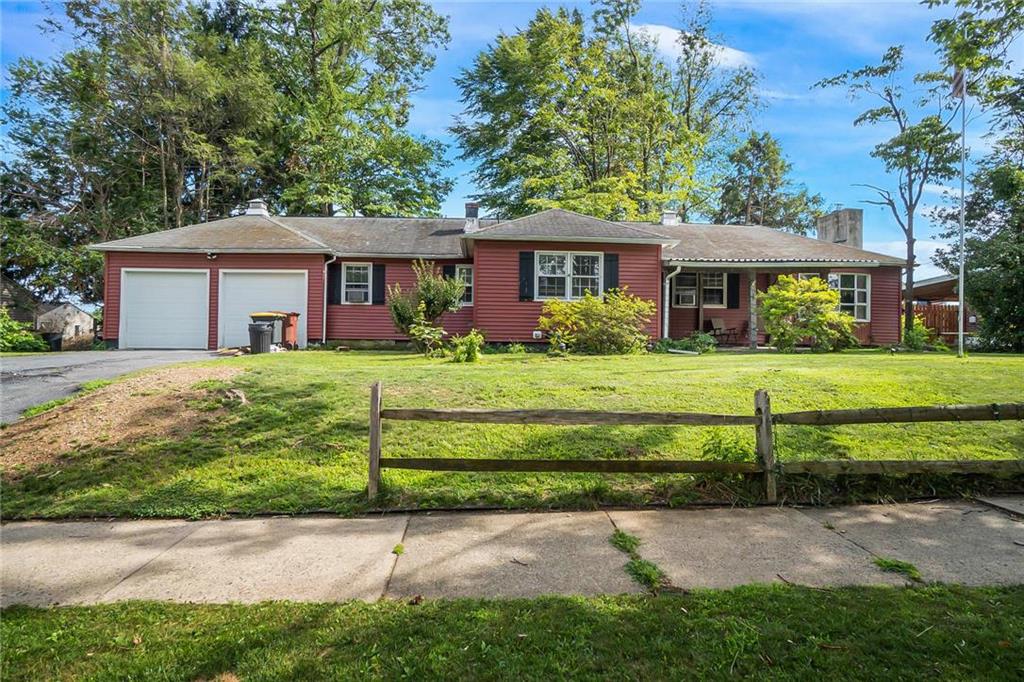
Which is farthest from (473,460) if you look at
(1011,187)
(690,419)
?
(1011,187)

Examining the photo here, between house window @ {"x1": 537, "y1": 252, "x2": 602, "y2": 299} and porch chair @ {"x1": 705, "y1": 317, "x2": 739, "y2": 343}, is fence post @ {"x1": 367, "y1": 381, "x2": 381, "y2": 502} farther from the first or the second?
porch chair @ {"x1": 705, "y1": 317, "x2": 739, "y2": 343}

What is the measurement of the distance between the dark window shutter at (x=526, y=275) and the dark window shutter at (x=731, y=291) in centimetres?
717

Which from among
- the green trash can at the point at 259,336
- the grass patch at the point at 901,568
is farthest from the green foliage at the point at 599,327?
the grass patch at the point at 901,568

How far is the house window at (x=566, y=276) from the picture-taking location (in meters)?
15.5

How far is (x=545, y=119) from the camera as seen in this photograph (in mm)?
26297

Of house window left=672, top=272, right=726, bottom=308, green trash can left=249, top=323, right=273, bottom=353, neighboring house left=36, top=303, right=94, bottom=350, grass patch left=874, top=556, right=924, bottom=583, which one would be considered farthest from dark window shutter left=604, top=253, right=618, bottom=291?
neighboring house left=36, top=303, right=94, bottom=350

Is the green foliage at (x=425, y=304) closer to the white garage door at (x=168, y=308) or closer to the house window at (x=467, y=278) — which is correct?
the house window at (x=467, y=278)

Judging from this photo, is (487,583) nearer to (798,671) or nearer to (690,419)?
(798,671)

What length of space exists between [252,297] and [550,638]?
16.1m

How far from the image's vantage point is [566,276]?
15.5m

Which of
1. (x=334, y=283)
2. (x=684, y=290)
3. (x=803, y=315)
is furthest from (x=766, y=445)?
(x=334, y=283)

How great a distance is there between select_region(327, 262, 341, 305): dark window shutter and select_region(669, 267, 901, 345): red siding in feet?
37.0

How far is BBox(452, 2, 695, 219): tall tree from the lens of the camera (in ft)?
84.9

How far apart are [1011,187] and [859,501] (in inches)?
777
